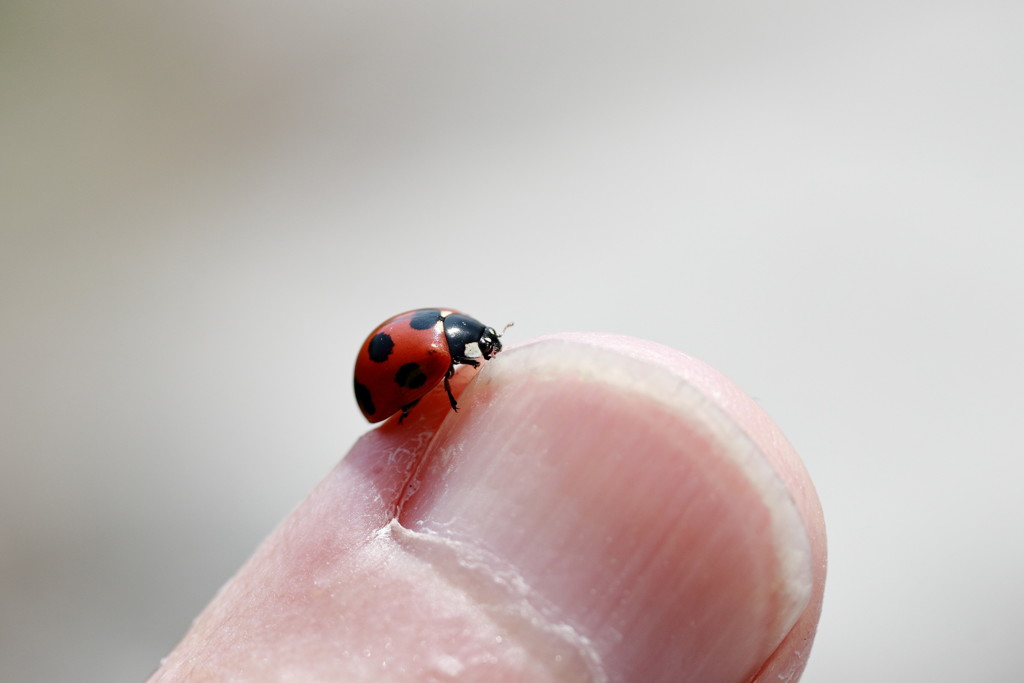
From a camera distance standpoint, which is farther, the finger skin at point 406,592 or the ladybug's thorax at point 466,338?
the ladybug's thorax at point 466,338

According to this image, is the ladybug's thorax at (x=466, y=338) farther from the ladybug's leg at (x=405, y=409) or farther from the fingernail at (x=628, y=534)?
the fingernail at (x=628, y=534)

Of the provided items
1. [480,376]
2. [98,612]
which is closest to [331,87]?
[98,612]

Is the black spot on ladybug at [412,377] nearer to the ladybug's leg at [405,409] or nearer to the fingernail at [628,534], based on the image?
the ladybug's leg at [405,409]

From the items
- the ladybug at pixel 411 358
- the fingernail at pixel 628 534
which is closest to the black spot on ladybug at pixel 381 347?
the ladybug at pixel 411 358

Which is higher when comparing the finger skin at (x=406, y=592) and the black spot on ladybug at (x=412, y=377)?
the black spot on ladybug at (x=412, y=377)

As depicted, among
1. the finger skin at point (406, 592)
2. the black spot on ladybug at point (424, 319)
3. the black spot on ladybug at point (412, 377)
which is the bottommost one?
the finger skin at point (406, 592)

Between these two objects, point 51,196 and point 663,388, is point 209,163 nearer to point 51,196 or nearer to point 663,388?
point 51,196

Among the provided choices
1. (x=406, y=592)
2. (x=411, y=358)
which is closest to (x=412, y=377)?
(x=411, y=358)
